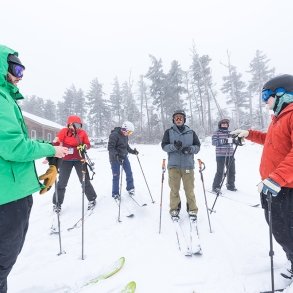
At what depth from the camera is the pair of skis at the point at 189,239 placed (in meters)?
4.39

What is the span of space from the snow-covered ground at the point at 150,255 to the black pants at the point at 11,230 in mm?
1341

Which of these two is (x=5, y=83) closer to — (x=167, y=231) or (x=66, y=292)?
(x=66, y=292)

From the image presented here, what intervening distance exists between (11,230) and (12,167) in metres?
0.61

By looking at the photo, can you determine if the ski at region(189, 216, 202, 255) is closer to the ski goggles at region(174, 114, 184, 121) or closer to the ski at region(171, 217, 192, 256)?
the ski at region(171, 217, 192, 256)

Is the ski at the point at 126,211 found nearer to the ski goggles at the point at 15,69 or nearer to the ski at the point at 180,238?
the ski at the point at 180,238

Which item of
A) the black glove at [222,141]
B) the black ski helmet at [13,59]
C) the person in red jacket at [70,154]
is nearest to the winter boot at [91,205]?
the person in red jacket at [70,154]

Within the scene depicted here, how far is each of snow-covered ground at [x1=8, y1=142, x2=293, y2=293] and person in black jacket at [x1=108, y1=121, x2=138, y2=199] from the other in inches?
24.4

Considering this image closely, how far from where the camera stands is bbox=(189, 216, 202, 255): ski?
4.37m

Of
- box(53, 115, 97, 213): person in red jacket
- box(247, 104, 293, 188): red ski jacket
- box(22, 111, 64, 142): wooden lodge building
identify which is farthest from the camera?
Answer: box(22, 111, 64, 142): wooden lodge building

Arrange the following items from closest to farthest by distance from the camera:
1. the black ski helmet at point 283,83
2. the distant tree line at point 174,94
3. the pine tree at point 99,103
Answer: the black ski helmet at point 283,83
the distant tree line at point 174,94
the pine tree at point 99,103

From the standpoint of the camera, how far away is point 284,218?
10.4 ft

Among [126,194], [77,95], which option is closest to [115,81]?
[77,95]

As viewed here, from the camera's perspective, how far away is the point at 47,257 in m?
4.68

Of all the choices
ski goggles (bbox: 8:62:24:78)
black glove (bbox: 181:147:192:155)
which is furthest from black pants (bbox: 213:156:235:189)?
ski goggles (bbox: 8:62:24:78)
